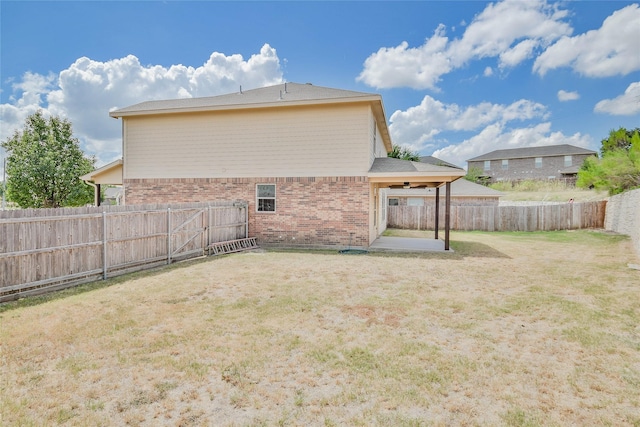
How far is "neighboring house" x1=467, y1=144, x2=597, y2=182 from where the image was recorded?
41906 mm

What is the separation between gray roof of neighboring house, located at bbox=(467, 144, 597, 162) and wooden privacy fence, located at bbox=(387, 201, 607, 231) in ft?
90.6

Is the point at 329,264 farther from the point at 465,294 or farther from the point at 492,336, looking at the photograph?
the point at 492,336

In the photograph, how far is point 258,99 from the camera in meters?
13.3

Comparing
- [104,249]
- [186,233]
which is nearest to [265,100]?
[186,233]

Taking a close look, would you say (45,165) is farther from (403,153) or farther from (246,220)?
(403,153)

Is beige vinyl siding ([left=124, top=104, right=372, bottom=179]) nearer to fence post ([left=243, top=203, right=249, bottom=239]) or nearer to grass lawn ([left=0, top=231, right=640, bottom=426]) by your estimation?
fence post ([left=243, top=203, right=249, bottom=239])

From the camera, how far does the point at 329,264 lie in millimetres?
9359

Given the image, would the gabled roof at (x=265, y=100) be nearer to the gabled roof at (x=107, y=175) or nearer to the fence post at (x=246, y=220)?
the gabled roof at (x=107, y=175)

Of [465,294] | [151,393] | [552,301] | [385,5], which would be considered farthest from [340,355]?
[385,5]

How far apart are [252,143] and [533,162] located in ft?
147

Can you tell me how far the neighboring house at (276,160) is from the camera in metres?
12.2

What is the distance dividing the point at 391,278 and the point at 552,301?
124 inches

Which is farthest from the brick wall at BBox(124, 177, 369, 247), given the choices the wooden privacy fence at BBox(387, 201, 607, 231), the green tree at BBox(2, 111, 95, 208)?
the green tree at BBox(2, 111, 95, 208)

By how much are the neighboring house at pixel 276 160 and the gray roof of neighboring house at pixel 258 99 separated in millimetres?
45
